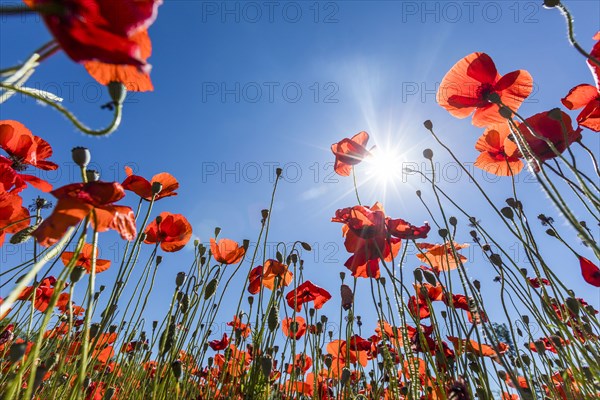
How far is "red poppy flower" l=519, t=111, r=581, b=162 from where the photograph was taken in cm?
156

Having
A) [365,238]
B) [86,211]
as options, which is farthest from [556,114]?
[86,211]

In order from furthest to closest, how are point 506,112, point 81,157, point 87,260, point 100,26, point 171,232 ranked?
1. point 87,260
2. point 171,232
3. point 506,112
4. point 81,157
5. point 100,26

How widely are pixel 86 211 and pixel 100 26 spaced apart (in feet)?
1.41

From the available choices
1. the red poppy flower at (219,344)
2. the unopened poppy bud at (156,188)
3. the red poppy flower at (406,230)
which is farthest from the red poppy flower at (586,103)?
the red poppy flower at (219,344)

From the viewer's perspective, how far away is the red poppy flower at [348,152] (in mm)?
2051

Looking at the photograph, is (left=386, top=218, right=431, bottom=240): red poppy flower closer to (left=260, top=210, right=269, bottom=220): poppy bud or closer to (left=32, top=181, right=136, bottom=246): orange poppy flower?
(left=260, top=210, right=269, bottom=220): poppy bud

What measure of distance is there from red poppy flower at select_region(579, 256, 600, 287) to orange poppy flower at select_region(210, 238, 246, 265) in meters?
1.83

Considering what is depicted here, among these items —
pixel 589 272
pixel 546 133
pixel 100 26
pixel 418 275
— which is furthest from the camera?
pixel 418 275

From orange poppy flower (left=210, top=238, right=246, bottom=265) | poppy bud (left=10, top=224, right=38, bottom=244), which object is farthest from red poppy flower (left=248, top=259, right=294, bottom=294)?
poppy bud (left=10, top=224, right=38, bottom=244)

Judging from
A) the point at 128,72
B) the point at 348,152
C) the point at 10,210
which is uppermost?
the point at 348,152

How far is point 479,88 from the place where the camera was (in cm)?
173

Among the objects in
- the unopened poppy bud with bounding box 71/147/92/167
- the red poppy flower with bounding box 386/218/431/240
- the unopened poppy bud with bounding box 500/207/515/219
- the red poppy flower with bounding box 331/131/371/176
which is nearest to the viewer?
the unopened poppy bud with bounding box 71/147/92/167

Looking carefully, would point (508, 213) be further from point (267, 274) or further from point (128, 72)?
point (128, 72)

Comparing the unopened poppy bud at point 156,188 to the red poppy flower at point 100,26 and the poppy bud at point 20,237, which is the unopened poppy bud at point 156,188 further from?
the red poppy flower at point 100,26
